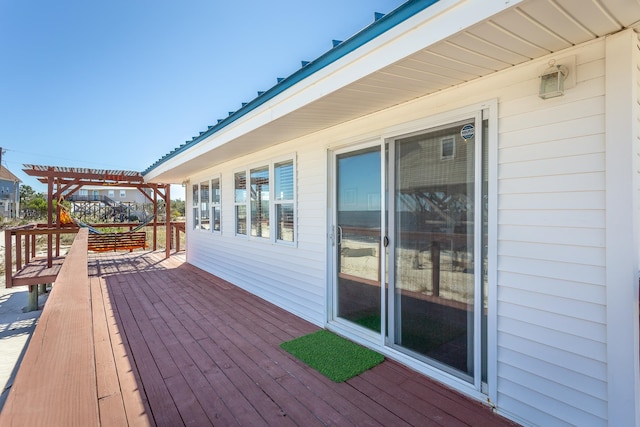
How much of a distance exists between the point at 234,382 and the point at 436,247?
1871mm

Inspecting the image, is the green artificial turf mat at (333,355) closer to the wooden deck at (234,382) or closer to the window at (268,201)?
the wooden deck at (234,382)

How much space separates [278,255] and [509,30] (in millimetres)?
3582

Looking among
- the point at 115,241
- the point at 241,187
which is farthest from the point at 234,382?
the point at 115,241

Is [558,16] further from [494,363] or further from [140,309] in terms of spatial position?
[140,309]

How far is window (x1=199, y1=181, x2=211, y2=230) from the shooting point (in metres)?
6.97

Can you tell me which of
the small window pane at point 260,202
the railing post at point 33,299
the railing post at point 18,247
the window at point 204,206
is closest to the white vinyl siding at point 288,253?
the small window pane at point 260,202

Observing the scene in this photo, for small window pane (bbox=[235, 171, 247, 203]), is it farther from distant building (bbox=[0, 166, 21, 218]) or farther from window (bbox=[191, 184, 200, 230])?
distant building (bbox=[0, 166, 21, 218])

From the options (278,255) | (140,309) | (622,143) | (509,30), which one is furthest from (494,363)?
(140,309)

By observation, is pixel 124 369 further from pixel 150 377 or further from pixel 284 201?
pixel 284 201

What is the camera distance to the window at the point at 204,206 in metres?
6.97

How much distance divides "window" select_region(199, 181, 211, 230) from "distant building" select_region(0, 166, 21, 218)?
103 feet

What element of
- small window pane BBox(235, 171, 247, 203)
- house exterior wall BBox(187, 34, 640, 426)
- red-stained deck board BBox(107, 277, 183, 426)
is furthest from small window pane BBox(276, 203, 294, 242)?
house exterior wall BBox(187, 34, 640, 426)

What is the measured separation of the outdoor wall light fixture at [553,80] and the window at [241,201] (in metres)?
4.21

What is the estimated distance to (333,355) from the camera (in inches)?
113
